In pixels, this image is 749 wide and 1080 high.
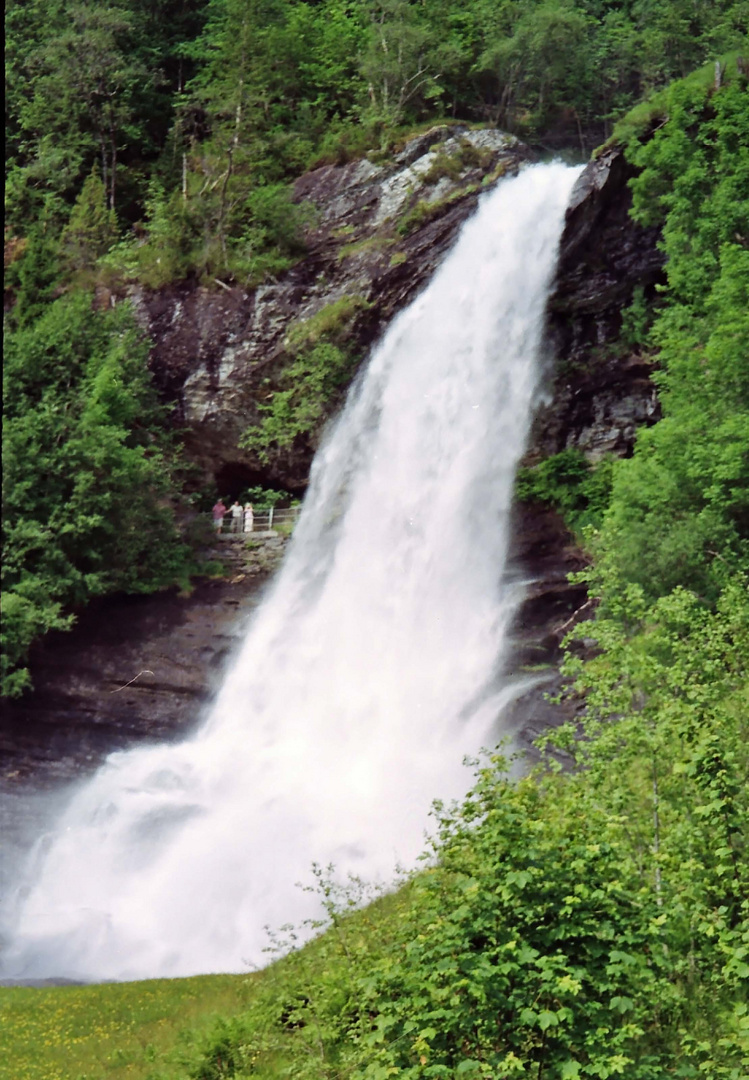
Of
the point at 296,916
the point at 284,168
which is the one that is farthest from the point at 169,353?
the point at 296,916

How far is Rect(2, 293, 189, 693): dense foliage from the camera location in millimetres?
16734

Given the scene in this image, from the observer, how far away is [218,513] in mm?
18266

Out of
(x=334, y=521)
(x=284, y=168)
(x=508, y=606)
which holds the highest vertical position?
(x=284, y=168)

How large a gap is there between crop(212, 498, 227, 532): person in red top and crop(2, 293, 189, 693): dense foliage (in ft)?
2.27

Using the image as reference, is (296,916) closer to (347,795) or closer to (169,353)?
(347,795)

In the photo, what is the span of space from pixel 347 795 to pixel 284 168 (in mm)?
12024

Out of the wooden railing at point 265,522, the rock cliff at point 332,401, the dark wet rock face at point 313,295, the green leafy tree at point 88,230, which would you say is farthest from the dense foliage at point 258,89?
the wooden railing at point 265,522

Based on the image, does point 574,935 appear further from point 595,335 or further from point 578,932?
point 595,335

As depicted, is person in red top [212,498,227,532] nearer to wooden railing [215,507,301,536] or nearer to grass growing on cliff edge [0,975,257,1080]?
wooden railing [215,507,301,536]

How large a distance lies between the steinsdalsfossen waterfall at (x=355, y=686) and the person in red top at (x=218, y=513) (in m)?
1.43

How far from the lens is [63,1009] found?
447 inches

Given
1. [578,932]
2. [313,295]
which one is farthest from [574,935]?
[313,295]

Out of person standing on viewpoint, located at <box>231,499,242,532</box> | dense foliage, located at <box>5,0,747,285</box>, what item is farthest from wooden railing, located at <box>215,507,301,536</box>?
dense foliage, located at <box>5,0,747,285</box>

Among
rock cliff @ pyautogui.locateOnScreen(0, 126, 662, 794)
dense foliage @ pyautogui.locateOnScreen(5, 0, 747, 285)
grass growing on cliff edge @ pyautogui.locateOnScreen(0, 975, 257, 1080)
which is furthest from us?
dense foliage @ pyautogui.locateOnScreen(5, 0, 747, 285)
